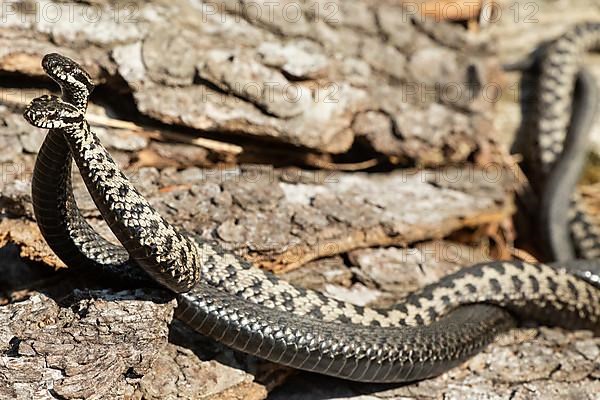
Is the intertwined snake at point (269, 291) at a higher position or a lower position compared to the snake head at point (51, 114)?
lower

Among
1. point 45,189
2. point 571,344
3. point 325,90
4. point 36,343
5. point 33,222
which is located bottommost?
point 571,344

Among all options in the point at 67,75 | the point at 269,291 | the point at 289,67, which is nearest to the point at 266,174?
the point at 289,67

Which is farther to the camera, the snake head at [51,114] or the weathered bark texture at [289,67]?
the weathered bark texture at [289,67]

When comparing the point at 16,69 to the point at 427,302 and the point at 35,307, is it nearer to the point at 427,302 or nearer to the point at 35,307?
the point at 35,307

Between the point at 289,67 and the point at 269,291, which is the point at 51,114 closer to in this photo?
the point at 269,291

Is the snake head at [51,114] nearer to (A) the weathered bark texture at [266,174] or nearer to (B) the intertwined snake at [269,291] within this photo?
(B) the intertwined snake at [269,291]

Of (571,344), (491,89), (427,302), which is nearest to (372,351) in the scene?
(427,302)

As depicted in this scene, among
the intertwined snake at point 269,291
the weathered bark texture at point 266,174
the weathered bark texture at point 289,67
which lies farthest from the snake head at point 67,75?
the weathered bark texture at point 289,67
